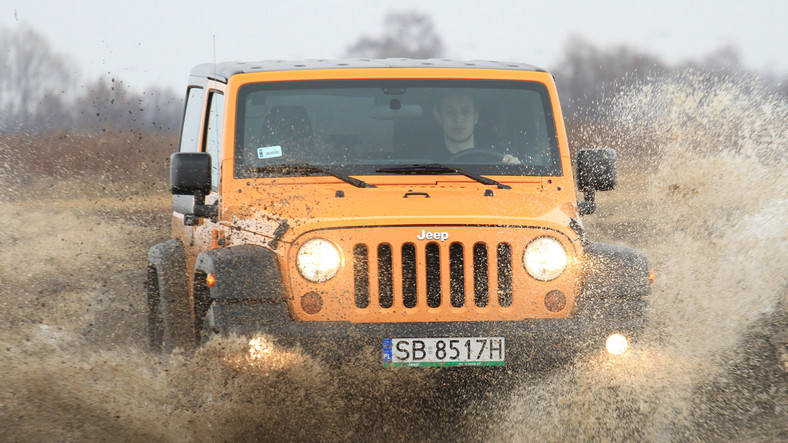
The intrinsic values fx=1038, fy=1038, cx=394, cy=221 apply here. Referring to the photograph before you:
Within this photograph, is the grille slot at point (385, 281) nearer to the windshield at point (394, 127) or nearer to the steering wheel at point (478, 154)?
the windshield at point (394, 127)

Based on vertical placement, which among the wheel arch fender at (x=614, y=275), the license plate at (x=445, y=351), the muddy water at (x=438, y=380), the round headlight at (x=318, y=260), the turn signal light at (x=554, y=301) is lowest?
the muddy water at (x=438, y=380)

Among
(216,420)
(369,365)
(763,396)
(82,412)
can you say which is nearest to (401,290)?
(369,365)

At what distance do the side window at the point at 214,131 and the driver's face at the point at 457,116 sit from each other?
1.28 m

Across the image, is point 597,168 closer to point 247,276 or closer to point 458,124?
point 458,124

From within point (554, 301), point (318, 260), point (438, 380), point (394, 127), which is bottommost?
point (438, 380)

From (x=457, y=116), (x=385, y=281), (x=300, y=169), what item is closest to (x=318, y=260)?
(x=385, y=281)

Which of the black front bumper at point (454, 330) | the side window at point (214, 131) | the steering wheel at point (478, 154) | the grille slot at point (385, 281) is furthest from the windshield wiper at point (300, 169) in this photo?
the black front bumper at point (454, 330)

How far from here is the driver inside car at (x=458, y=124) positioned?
5.90 metres

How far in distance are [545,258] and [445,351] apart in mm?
678

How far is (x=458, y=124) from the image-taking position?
5.96 m

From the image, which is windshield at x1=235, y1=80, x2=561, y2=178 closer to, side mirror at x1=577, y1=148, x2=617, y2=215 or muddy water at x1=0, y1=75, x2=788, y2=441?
side mirror at x1=577, y1=148, x2=617, y2=215

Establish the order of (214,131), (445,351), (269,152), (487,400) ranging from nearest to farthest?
(445,351), (487,400), (269,152), (214,131)

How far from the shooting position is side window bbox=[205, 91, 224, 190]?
Result: 6020 mm

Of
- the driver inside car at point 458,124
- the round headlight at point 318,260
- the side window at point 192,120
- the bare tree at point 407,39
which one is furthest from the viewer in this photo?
the bare tree at point 407,39
